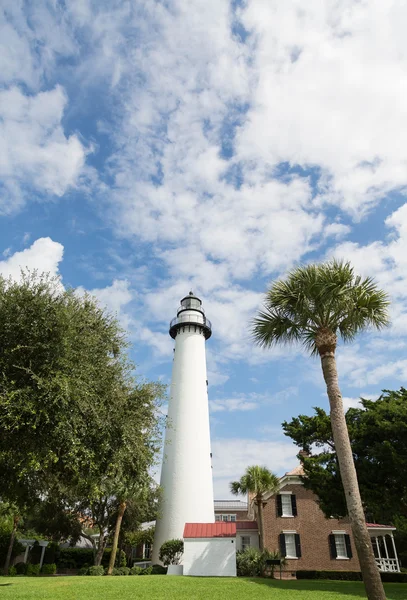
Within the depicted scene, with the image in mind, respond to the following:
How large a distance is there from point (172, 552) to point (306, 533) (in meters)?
10.7

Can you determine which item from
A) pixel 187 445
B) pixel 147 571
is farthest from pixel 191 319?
pixel 147 571

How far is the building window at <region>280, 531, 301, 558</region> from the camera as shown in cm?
3167

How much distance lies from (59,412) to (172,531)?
22361mm

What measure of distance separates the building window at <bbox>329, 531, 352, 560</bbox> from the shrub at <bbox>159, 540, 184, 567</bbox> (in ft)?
37.9

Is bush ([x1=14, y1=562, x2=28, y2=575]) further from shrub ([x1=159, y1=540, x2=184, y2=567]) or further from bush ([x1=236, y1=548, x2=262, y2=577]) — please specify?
bush ([x1=236, y1=548, x2=262, y2=577])

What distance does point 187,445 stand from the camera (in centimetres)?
3167

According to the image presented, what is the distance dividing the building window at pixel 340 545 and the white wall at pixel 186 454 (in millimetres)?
9061

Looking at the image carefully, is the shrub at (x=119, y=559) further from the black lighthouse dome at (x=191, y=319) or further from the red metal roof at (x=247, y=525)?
the black lighthouse dome at (x=191, y=319)

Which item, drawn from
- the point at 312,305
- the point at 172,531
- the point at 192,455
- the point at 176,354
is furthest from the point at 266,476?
the point at 312,305

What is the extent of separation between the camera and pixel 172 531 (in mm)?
29406

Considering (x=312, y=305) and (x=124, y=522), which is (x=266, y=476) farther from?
(x=312, y=305)

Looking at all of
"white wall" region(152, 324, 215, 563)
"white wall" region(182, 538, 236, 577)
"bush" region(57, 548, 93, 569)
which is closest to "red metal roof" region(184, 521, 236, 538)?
"white wall" region(182, 538, 236, 577)

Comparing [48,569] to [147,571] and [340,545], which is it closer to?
[147,571]

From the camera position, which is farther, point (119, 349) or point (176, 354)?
point (176, 354)
